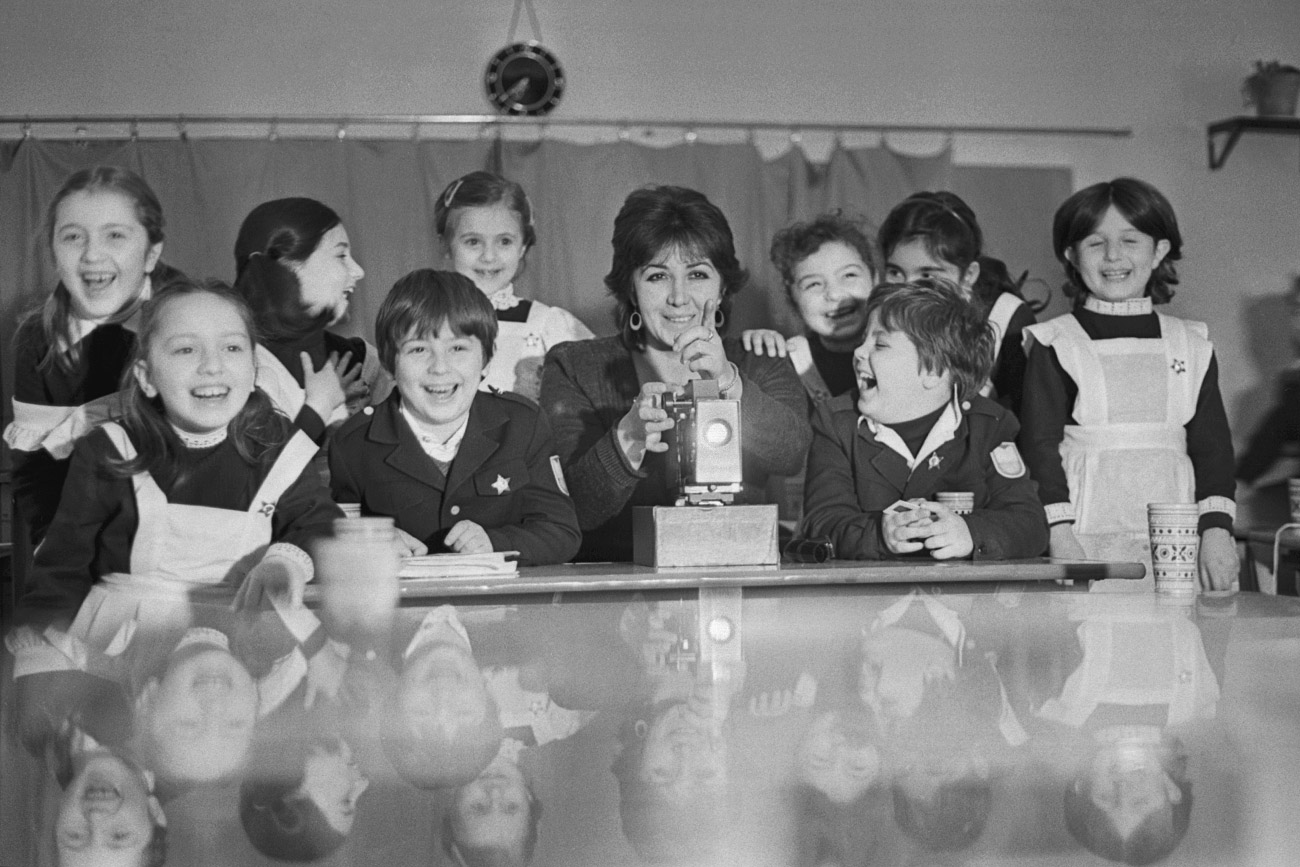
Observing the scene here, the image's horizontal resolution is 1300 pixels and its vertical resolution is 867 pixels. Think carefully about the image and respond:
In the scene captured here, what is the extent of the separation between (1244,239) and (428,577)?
15.0 ft

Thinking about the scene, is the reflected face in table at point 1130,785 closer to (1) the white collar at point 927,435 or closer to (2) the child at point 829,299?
(1) the white collar at point 927,435

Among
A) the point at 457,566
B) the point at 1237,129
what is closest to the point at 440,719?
the point at 457,566

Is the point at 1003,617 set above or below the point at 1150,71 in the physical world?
below

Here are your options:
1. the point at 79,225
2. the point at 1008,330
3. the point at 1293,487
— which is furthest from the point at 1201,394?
the point at 79,225

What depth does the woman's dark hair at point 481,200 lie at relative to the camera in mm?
3857

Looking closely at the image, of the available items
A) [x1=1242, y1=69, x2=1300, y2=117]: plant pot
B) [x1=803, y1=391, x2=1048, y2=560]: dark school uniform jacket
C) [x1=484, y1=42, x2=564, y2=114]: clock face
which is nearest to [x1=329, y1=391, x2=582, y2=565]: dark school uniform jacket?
[x1=803, y1=391, x2=1048, y2=560]: dark school uniform jacket

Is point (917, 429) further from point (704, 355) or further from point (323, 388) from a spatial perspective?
point (323, 388)

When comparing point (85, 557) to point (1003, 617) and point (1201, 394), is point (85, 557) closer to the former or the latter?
point (1003, 617)

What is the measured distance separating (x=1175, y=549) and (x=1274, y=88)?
3.85 m

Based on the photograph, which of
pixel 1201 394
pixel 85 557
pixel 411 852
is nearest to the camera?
pixel 411 852

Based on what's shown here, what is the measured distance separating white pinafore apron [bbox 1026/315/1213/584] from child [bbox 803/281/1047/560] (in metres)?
0.42

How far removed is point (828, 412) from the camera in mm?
2982

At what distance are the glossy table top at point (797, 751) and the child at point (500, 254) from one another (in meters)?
2.10

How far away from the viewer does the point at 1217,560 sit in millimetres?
3055
